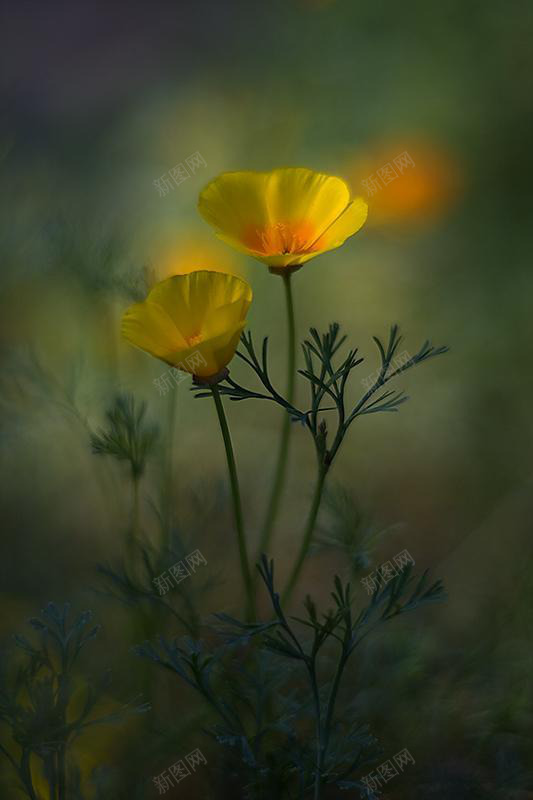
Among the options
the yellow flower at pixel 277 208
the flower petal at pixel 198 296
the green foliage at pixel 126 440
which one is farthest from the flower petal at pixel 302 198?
the green foliage at pixel 126 440

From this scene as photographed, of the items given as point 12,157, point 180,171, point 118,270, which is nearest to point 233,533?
point 118,270

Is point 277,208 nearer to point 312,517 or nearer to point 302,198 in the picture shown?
point 302,198

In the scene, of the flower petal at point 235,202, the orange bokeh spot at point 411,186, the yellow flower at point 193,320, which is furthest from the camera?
the orange bokeh spot at point 411,186

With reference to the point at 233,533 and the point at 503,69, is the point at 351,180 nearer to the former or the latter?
the point at 503,69

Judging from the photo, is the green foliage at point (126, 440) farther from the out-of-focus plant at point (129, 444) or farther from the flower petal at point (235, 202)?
the flower petal at point (235, 202)

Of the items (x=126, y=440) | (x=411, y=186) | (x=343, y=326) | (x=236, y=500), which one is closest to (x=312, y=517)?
(x=236, y=500)

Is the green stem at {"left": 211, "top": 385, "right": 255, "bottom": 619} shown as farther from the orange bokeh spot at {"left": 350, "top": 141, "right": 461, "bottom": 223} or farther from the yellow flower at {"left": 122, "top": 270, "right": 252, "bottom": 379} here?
the orange bokeh spot at {"left": 350, "top": 141, "right": 461, "bottom": 223}
